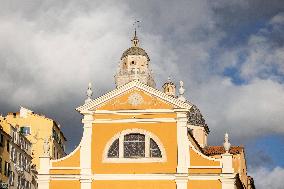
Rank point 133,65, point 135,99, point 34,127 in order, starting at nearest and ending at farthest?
1. point 135,99
2. point 133,65
3. point 34,127

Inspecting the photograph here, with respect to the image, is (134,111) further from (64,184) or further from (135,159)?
(64,184)

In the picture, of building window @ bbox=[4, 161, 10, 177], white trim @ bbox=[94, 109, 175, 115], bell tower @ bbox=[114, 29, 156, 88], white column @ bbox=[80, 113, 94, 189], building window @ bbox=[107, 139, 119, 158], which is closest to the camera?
white column @ bbox=[80, 113, 94, 189]

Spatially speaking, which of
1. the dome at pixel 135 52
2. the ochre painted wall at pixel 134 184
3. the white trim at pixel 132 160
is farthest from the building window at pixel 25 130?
the ochre painted wall at pixel 134 184

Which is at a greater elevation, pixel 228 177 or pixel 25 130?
pixel 25 130

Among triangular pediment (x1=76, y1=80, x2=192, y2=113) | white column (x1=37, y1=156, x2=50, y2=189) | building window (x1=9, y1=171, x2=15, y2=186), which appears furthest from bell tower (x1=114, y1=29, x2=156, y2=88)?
A: building window (x1=9, y1=171, x2=15, y2=186)

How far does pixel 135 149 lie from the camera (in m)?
30.5

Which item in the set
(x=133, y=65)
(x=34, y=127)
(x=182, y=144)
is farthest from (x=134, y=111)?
(x=34, y=127)

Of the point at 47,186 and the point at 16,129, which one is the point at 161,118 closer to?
the point at 47,186

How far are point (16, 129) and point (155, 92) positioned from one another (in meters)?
25.5

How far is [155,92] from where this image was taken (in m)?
31.0

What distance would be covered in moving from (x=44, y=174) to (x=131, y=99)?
21.3ft

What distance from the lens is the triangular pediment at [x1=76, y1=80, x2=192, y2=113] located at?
102 ft

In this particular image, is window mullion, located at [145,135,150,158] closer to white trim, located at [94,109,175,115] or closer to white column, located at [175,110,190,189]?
white trim, located at [94,109,175,115]

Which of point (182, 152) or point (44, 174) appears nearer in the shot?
point (182, 152)
